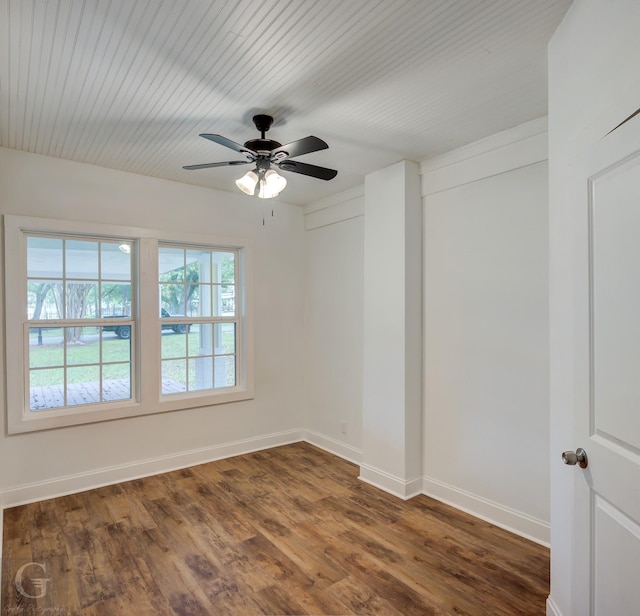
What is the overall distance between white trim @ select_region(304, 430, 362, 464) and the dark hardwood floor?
521 millimetres

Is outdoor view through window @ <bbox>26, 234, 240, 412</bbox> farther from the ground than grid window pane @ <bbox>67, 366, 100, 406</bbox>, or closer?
farther from the ground

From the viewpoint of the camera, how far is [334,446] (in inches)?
169

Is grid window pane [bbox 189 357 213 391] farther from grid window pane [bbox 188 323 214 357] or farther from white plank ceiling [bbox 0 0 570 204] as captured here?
white plank ceiling [bbox 0 0 570 204]

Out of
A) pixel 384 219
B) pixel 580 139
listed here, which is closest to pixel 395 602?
pixel 580 139

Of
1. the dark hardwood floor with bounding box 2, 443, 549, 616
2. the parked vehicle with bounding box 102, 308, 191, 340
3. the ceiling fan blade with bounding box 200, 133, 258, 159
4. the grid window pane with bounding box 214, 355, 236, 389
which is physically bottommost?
the dark hardwood floor with bounding box 2, 443, 549, 616

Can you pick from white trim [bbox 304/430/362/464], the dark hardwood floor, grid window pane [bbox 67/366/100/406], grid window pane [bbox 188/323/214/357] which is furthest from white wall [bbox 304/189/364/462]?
grid window pane [bbox 67/366/100/406]

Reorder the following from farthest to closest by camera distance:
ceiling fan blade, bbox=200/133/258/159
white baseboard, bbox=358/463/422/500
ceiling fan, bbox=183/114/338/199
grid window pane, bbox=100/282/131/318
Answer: grid window pane, bbox=100/282/131/318 → white baseboard, bbox=358/463/422/500 → ceiling fan, bbox=183/114/338/199 → ceiling fan blade, bbox=200/133/258/159

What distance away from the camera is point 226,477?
3660 millimetres

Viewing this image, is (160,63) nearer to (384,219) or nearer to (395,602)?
(384,219)

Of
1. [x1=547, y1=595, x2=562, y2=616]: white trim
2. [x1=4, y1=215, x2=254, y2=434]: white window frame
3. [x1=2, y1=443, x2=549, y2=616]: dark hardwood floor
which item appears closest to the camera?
[x1=547, y1=595, x2=562, y2=616]: white trim

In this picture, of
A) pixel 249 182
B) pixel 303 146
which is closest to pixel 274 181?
pixel 249 182

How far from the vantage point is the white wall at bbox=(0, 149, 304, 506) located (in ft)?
10.5

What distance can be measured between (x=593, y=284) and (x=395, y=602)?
1.80 m

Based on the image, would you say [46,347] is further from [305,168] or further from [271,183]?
[305,168]
